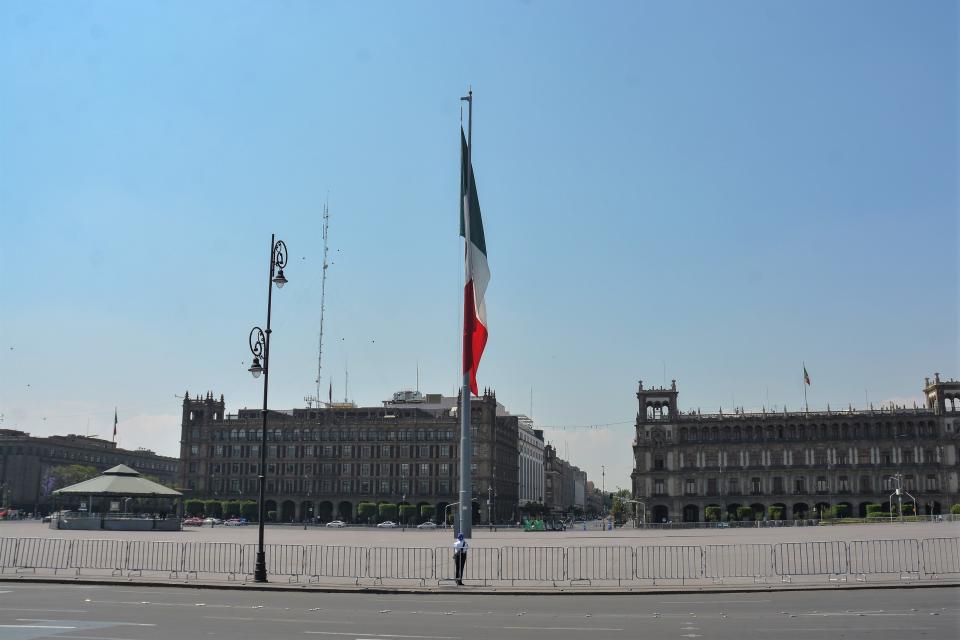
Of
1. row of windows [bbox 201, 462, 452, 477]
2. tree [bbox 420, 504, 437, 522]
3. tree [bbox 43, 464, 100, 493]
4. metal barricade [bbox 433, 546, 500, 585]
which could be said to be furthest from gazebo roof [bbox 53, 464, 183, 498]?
tree [bbox 43, 464, 100, 493]

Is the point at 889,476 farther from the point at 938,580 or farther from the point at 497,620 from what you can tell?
the point at 497,620

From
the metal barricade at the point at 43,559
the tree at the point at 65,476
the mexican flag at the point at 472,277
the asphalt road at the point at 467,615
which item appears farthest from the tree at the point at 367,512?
the asphalt road at the point at 467,615

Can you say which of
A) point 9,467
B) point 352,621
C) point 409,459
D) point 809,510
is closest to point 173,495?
point 352,621

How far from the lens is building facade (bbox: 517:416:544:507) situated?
168 m

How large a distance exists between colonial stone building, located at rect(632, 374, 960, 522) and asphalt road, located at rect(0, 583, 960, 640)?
106132 millimetres

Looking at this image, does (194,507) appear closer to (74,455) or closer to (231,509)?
(231,509)

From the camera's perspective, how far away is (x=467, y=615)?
769 inches

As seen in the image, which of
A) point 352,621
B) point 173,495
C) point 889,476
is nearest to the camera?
point 352,621

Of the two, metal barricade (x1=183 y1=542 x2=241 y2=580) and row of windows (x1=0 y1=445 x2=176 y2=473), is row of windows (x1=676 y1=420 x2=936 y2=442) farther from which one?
row of windows (x1=0 y1=445 x2=176 y2=473)

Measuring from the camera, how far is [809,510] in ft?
406

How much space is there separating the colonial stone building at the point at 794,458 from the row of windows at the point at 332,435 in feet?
95.5

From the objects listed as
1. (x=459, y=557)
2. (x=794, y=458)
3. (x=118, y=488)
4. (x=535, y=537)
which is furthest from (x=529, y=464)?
(x=459, y=557)

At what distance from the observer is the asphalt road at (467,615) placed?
16219 millimetres

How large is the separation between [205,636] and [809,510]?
121 m
